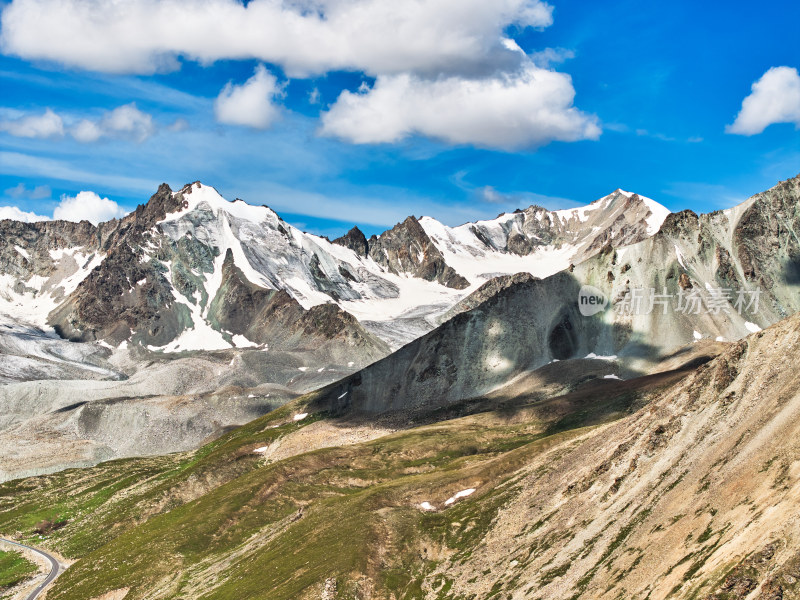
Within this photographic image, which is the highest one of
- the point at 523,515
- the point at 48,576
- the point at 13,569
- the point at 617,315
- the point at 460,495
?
the point at 617,315

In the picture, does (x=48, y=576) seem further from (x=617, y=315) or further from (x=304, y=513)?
(x=617, y=315)

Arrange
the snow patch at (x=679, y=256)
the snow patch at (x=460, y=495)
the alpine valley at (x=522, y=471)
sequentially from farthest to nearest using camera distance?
the snow patch at (x=679, y=256)
the snow patch at (x=460, y=495)
the alpine valley at (x=522, y=471)

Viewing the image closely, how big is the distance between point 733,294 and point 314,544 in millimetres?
141933

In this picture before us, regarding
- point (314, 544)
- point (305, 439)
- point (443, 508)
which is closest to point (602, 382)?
point (305, 439)

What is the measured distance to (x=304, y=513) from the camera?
85188 millimetres

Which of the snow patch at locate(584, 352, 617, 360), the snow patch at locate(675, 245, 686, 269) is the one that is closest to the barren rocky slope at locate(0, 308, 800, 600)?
the snow patch at locate(584, 352, 617, 360)

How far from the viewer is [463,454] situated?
366 feet

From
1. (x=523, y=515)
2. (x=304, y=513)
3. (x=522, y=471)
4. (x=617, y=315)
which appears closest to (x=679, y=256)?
(x=617, y=315)

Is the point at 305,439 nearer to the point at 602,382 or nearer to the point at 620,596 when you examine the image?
the point at 602,382

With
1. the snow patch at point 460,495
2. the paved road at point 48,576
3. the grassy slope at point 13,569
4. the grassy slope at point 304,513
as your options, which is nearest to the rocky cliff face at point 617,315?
the grassy slope at point 304,513

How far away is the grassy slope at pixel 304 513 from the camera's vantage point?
66.6 metres

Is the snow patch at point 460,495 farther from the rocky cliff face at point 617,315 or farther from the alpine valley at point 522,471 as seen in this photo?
the rocky cliff face at point 617,315

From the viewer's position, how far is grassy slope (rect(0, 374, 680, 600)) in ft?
218

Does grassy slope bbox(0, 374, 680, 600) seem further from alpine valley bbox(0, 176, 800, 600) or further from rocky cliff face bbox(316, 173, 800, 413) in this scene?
rocky cliff face bbox(316, 173, 800, 413)
